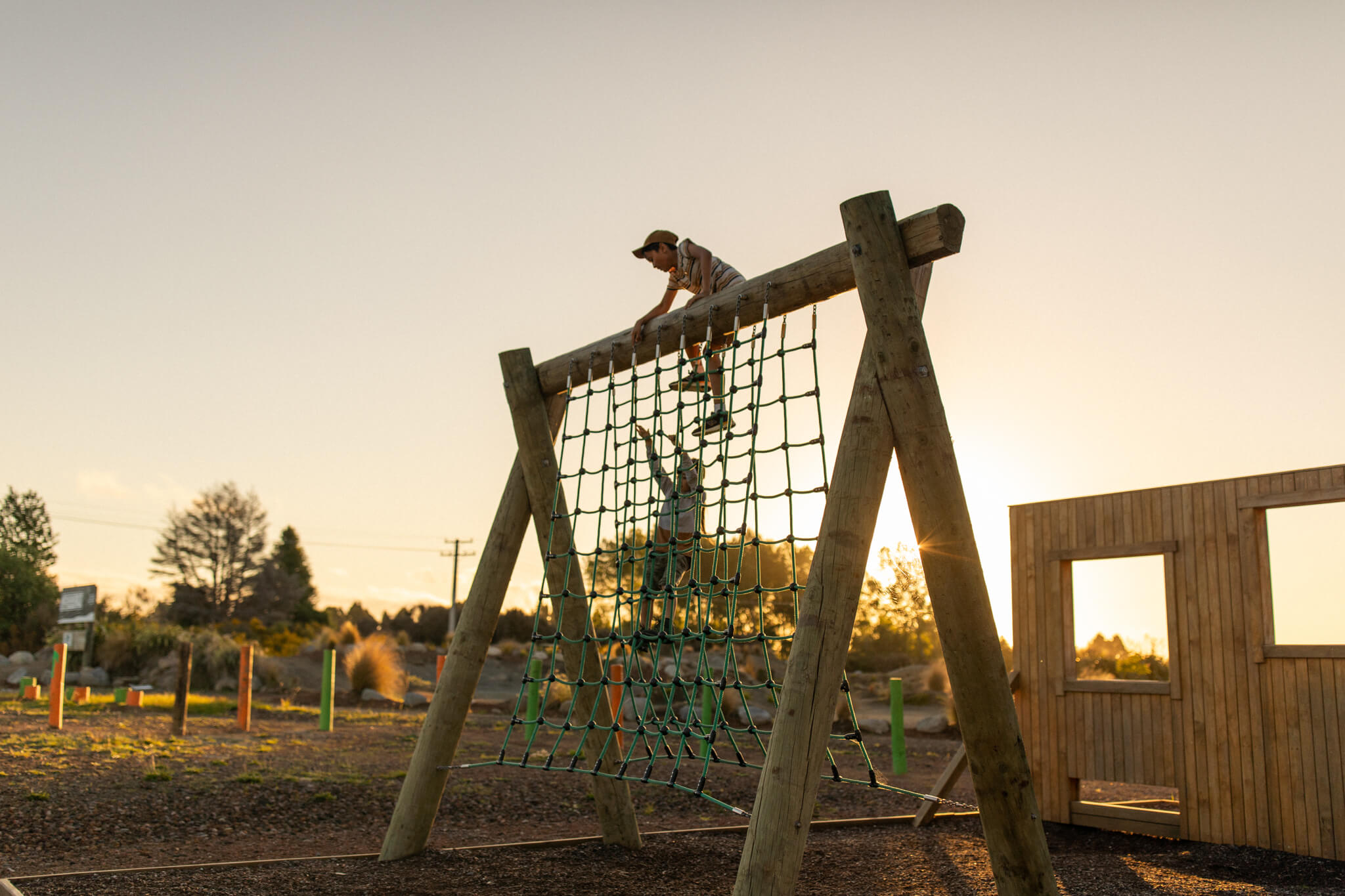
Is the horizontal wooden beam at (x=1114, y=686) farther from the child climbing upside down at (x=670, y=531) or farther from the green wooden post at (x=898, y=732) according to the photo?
the green wooden post at (x=898, y=732)

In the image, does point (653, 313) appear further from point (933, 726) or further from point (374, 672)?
point (374, 672)

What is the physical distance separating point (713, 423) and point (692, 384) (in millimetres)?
220

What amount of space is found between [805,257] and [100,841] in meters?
4.92

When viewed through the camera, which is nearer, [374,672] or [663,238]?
[663,238]

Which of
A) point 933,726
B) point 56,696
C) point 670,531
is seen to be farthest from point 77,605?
point 670,531

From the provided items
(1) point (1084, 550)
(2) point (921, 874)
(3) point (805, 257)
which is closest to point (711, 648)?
(1) point (1084, 550)

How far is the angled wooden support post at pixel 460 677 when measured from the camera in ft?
15.9

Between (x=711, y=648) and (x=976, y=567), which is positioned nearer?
(x=976, y=567)

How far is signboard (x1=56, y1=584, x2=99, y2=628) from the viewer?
15.3 meters

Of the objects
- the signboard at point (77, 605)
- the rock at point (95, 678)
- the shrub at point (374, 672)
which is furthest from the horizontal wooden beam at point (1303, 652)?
the rock at point (95, 678)

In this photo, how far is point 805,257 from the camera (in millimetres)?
3939

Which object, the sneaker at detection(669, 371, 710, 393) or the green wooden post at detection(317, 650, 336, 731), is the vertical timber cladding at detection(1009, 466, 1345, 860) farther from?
the green wooden post at detection(317, 650, 336, 731)

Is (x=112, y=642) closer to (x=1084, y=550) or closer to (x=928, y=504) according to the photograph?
(x=1084, y=550)

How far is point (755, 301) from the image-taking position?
13.6ft
